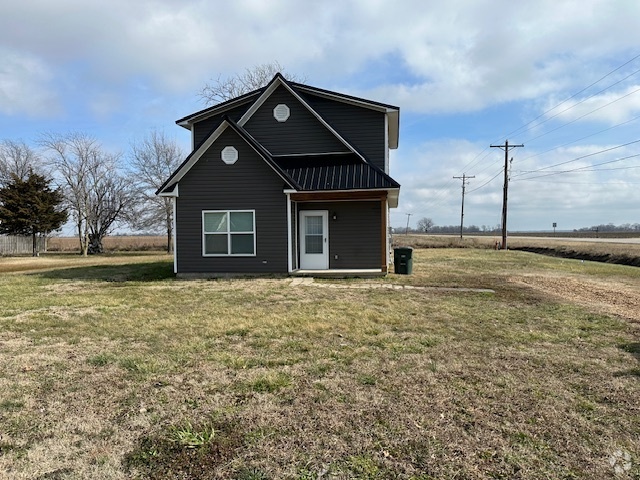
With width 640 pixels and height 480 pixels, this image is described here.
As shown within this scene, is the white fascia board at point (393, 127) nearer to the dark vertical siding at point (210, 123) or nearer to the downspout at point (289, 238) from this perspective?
the downspout at point (289, 238)

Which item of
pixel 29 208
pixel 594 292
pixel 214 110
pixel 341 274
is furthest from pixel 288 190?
pixel 29 208

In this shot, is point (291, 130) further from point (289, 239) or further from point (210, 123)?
point (289, 239)

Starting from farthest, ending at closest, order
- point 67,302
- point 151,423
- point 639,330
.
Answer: point 67,302 → point 639,330 → point 151,423

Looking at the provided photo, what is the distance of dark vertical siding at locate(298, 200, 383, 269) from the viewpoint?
1318 cm

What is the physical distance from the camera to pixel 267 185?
12.3 metres

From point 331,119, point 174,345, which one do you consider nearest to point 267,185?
point 331,119

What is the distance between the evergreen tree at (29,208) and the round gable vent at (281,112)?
25.0 meters

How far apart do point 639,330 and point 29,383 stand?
8.18m

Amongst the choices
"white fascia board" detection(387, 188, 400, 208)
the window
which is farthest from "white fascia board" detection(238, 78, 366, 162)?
the window

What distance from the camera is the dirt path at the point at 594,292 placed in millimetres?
7962

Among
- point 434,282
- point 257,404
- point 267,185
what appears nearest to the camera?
point 257,404

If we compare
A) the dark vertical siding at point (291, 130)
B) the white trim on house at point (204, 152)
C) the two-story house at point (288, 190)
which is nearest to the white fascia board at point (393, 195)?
→ the two-story house at point (288, 190)

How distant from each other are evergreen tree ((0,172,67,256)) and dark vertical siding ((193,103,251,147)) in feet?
71.4

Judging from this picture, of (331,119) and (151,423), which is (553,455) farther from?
(331,119)
